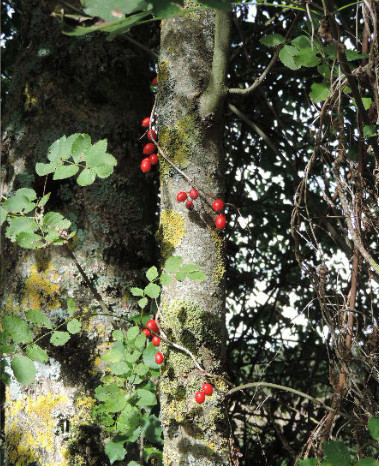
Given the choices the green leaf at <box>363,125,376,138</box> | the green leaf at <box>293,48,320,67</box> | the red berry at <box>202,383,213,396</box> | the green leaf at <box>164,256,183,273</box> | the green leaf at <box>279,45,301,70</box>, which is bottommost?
the red berry at <box>202,383,213,396</box>

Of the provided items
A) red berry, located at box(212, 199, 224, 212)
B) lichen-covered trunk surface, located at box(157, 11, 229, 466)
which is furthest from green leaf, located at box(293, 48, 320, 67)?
red berry, located at box(212, 199, 224, 212)

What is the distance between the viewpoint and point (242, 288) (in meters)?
3.06

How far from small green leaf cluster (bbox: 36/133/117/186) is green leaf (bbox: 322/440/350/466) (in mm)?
890

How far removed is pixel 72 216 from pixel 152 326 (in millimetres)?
660

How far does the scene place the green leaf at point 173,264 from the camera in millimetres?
1372

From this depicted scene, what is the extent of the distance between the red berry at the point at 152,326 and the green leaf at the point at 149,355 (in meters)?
0.05

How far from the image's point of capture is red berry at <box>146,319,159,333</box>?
146cm

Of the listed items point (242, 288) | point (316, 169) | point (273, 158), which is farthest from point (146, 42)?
point (242, 288)

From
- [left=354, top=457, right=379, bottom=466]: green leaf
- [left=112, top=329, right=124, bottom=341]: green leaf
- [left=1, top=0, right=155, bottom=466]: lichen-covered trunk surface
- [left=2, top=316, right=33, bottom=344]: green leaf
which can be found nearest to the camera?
[left=354, top=457, right=379, bottom=466]: green leaf

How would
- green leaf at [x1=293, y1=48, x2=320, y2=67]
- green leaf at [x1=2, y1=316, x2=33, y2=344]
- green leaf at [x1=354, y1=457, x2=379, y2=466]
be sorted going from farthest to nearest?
green leaf at [x1=2, y1=316, x2=33, y2=344]
green leaf at [x1=293, y1=48, x2=320, y2=67]
green leaf at [x1=354, y1=457, x2=379, y2=466]

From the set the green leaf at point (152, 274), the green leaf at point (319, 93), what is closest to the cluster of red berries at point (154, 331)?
the green leaf at point (152, 274)

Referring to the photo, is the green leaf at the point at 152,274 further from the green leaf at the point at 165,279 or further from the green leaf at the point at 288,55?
the green leaf at the point at 288,55

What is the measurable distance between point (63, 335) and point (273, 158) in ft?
5.56

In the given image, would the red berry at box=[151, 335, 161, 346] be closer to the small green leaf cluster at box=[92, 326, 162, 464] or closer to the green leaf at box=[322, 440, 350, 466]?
the small green leaf cluster at box=[92, 326, 162, 464]
